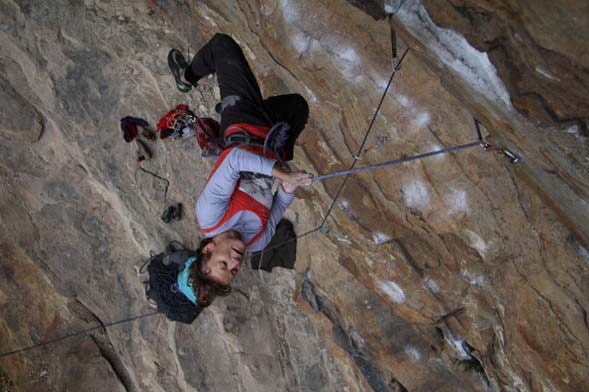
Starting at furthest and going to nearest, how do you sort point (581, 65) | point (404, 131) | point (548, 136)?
point (404, 131) < point (548, 136) < point (581, 65)

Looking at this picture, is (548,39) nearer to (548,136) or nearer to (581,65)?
(581,65)

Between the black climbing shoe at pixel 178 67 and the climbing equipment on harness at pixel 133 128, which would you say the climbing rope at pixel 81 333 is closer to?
the climbing equipment on harness at pixel 133 128

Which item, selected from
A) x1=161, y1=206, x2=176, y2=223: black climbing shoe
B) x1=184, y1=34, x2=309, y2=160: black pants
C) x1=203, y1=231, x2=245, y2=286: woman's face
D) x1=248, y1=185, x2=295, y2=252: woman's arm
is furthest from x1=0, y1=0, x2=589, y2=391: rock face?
x1=203, y1=231, x2=245, y2=286: woman's face

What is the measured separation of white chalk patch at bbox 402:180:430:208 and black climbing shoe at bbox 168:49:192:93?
2438 mm

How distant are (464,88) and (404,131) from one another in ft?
2.31

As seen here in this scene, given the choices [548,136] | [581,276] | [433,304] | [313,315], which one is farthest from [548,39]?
[313,315]

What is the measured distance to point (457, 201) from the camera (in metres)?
2.87

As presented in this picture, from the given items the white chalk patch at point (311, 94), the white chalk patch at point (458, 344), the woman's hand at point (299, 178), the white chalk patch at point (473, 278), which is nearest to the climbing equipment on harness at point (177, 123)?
the white chalk patch at point (311, 94)

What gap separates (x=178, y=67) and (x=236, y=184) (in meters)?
1.92

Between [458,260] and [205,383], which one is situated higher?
[458,260]

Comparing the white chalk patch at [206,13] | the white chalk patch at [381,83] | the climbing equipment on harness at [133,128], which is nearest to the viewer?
the white chalk patch at [381,83]

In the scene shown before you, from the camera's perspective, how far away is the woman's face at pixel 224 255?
110 inches

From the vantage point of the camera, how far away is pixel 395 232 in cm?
362

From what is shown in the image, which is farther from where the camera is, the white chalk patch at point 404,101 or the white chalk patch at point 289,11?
the white chalk patch at point 289,11
